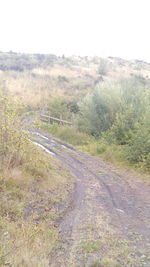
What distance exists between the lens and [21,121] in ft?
30.3

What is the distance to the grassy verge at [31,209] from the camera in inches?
194

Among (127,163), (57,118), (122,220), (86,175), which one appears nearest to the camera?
(122,220)

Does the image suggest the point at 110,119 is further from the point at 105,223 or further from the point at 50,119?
the point at 105,223

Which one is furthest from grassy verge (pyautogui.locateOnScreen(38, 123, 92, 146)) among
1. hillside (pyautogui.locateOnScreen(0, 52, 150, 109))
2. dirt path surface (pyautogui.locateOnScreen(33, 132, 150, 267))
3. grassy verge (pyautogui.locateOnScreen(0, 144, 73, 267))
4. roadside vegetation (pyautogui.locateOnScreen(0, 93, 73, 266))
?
grassy verge (pyautogui.locateOnScreen(0, 144, 73, 267))

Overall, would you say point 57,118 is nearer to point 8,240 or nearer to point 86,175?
point 86,175

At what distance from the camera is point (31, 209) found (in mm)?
7152

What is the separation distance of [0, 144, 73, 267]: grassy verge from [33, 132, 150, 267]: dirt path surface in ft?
0.86

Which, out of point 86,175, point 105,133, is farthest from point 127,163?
point 105,133

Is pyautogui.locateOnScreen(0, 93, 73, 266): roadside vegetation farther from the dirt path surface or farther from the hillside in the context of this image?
the hillside

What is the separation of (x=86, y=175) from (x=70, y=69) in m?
40.1

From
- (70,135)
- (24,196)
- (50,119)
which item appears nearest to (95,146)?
(70,135)

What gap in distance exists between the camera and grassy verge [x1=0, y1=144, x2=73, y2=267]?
4.93m

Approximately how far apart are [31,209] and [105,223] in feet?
5.42

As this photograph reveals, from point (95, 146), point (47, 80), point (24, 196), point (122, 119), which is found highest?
point (122, 119)
